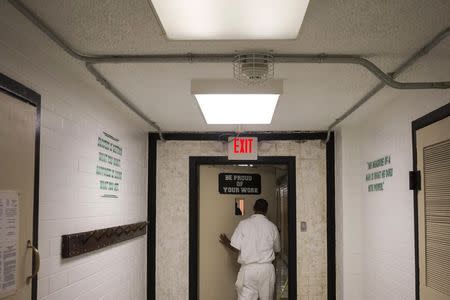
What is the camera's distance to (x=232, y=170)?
7.43 meters

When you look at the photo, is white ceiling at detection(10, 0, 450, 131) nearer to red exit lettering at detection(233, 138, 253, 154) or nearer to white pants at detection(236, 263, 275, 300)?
red exit lettering at detection(233, 138, 253, 154)

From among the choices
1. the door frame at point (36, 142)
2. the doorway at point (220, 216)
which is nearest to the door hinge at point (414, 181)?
the door frame at point (36, 142)

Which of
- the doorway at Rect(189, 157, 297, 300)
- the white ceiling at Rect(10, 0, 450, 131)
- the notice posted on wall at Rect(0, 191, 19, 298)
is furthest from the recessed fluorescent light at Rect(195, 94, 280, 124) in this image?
the doorway at Rect(189, 157, 297, 300)

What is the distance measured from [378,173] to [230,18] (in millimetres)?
2982

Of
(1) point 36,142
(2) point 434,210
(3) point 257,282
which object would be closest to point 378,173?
(2) point 434,210

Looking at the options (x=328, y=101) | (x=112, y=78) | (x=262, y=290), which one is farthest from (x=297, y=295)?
(x=112, y=78)

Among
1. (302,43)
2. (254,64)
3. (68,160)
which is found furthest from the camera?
(68,160)

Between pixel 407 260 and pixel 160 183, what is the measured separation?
3122mm

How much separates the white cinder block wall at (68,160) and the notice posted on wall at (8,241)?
1.25ft

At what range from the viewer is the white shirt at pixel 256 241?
6.03 metres

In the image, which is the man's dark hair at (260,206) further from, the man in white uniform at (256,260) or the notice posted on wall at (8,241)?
the notice posted on wall at (8,241)

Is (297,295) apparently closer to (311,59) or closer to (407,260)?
(407,260)

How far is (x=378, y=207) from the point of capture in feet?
15.1

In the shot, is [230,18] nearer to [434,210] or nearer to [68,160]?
[68,160]
